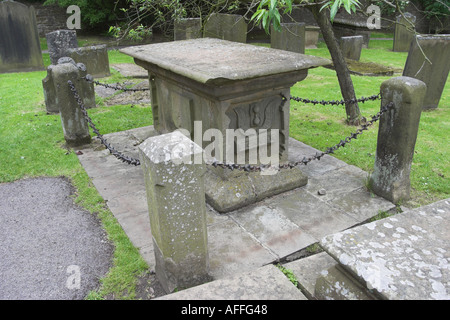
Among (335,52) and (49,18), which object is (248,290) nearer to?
(335,52)

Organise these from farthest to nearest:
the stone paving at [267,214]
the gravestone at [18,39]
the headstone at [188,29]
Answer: the gravestone at [18,39]
the headstone at [188,29]
the stone paving at [267,214]

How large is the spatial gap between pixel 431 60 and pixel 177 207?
21.0 ft

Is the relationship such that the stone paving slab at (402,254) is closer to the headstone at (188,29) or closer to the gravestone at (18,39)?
the headstone at (188,29)

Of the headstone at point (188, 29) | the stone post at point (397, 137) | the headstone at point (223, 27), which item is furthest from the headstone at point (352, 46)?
the stone post at point (397, 137)

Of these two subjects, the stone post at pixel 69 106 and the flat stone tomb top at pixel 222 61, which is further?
the stone post at pixel 69 106

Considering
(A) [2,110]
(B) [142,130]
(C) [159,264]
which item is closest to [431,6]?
(B) [142,130]

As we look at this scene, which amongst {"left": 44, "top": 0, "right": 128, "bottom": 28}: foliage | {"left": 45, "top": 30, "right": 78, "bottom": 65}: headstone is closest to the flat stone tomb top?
{"left": 45, "top": 30, "right": 78, "bottom": 65}: headstone

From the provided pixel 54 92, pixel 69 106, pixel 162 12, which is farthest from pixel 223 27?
pixel 69 106

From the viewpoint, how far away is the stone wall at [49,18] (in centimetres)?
1638

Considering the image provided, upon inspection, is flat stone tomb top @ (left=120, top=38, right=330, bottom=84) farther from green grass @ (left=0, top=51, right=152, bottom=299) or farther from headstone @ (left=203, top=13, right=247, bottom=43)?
headstone @ (left=203, top=13, right=247, bottom=43)

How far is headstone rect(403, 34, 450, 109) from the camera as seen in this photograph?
6.59 m

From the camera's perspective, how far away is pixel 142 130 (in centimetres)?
607

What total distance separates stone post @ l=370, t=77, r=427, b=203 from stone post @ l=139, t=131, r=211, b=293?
2.24 metres

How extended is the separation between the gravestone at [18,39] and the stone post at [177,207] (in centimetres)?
985
